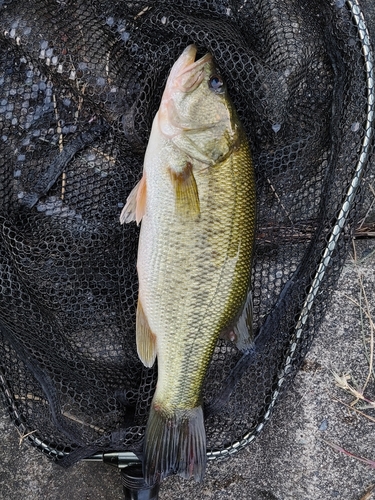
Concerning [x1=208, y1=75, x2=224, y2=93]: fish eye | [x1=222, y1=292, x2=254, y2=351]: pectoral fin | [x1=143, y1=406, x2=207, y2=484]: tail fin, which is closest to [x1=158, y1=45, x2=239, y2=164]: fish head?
[x1=208, y1=75, x2=224, y2=93]: fish eye

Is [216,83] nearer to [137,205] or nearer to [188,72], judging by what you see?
[188,72]

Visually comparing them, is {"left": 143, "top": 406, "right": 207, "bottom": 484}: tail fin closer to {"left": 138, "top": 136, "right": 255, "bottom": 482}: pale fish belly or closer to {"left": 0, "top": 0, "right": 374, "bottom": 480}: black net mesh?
{"left": 138, "top": 136, "right": 255, "bottom": 482}: pale fish belly

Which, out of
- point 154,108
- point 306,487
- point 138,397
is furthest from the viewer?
point 306,487

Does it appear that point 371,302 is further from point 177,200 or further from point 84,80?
point 84,80

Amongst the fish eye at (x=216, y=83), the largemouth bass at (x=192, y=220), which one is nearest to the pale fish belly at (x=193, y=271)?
the largemouth bass at (x=192, y=220)

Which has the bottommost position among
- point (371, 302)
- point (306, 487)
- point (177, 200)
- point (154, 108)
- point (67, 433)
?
point (306, 487)

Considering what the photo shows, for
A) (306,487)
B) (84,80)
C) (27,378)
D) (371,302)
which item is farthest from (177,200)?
(306,487)

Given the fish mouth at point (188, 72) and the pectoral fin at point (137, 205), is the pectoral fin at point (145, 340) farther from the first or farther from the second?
the fish mouth at point (188, 72)

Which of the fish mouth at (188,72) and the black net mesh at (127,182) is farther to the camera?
the black net mesh at (127,182)
